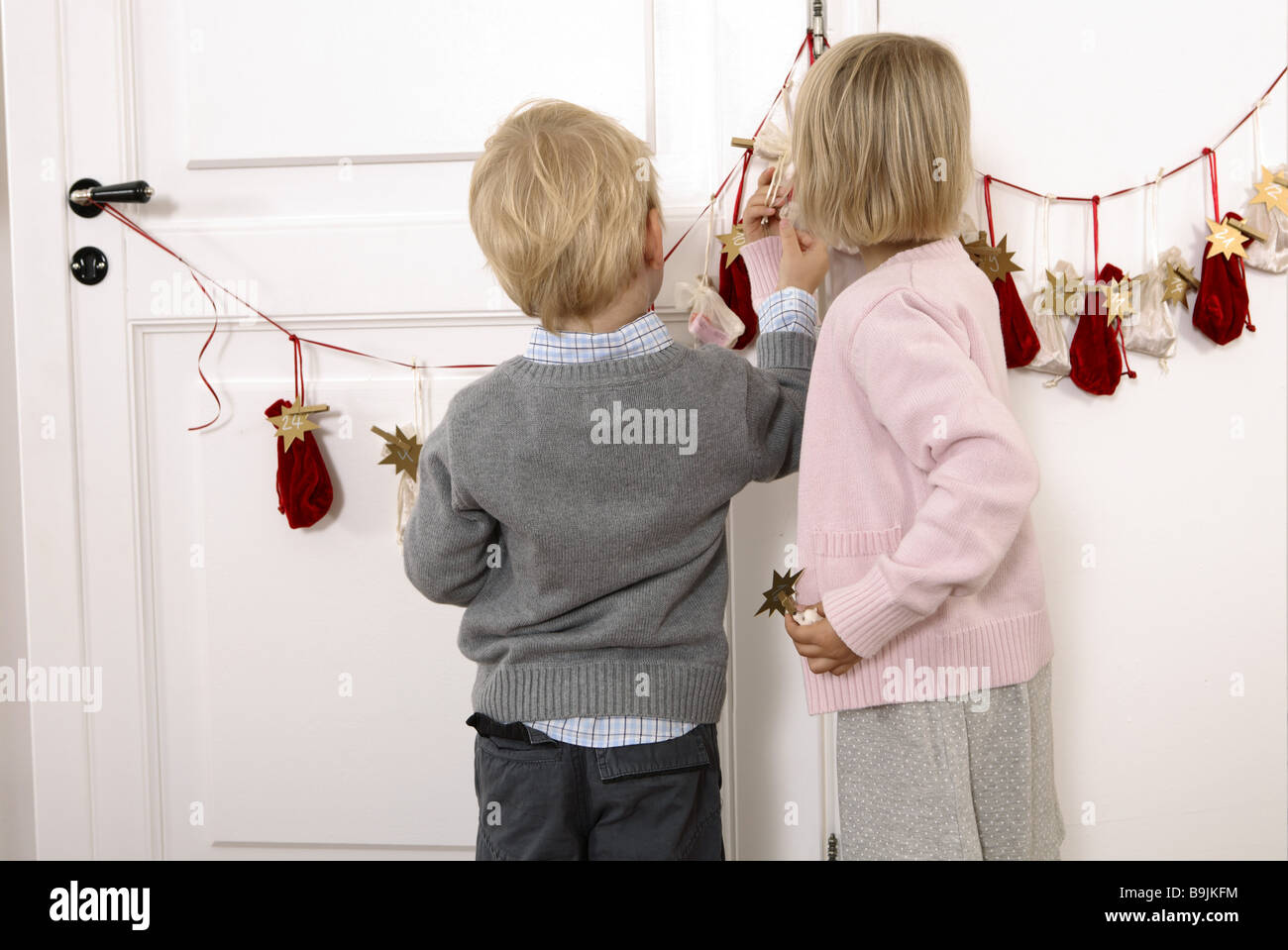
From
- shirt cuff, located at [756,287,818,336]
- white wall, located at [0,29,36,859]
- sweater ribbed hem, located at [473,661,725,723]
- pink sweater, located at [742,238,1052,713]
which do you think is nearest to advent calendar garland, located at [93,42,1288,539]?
shirt cuff, located at [756,287,818,336]

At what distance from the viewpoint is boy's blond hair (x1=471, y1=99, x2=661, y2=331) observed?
0.91 metres

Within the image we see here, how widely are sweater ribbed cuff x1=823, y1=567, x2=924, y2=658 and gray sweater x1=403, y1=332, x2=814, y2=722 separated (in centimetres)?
13

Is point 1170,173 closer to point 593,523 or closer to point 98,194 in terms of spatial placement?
point 593,523

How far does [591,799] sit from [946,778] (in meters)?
0.32

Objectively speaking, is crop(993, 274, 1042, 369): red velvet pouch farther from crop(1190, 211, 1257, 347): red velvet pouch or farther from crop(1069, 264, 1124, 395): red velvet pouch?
crop(1190, 211, 1257, 347): red velvet pouch

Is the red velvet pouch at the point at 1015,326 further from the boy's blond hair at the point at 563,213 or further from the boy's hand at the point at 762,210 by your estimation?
the boy's blond hair at the point at 563,213

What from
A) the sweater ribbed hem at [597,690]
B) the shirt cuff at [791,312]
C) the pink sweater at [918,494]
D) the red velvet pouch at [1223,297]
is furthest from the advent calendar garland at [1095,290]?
the sweater ribbed hem at [597,690]

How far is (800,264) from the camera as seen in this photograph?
1099mm

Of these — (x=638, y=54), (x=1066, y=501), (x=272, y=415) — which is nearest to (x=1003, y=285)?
(x=1066, y=501)

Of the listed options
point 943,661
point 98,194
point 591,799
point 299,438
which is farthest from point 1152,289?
point 98,194

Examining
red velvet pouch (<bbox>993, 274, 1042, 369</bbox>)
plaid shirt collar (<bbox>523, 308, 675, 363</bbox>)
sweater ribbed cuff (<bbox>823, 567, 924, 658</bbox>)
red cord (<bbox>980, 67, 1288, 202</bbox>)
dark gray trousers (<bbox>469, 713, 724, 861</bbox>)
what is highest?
red cord (<bbox>980, 67, 1288, 202</bbox>)

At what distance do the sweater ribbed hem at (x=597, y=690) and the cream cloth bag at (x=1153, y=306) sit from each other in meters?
0.65

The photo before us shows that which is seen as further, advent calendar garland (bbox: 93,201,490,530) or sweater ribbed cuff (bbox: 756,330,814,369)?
advent calendar garland (bbox: 93,201,490,530)

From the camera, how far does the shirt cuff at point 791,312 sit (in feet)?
3.53
